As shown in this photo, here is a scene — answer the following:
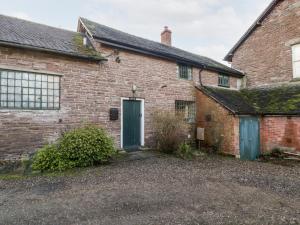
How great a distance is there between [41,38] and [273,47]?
47.5 feet

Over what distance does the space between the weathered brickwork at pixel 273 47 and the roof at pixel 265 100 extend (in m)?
0.98

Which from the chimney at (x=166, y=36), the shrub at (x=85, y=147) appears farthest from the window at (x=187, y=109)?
the chimney at (x=166, y=36)

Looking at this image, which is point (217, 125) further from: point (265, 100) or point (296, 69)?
point (296, 69)

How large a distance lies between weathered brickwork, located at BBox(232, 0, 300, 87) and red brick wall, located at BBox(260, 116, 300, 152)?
464 cm

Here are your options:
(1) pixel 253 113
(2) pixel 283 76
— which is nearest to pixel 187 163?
(1) pixel 253 113

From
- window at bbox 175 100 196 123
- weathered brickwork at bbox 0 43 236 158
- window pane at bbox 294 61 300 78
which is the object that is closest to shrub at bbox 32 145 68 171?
weathered brickwork at bbox 0 43 236 158

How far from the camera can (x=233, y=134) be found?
34.6ft

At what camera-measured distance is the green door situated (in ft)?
34.7

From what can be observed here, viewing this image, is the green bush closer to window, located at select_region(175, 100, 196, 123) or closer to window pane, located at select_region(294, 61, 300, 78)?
window, located at select_region(175, 100, 196, 123)

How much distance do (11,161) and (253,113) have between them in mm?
11163

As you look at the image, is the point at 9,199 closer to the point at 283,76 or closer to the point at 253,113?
the point at 253,113

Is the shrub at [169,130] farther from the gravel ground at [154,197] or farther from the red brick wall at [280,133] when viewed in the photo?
the red brick wall at [280,133]

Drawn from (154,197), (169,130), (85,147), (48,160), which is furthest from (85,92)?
(154,197)

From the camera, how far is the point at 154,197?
197 inches
